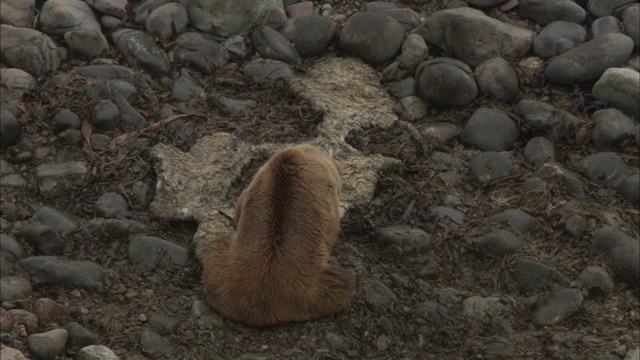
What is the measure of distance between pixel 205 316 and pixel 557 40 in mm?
5107

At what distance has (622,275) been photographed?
825 centimetres

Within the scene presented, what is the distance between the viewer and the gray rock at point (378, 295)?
25.8ft

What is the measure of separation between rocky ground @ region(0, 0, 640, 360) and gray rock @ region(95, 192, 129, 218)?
2 centimetres

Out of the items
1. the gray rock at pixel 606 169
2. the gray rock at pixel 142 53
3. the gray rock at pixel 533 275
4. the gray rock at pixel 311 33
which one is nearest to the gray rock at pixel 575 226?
the gray rock at pixel 533 275

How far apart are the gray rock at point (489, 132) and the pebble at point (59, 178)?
142 inches

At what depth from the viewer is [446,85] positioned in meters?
10.0

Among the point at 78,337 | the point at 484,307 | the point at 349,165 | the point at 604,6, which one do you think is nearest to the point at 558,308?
the point at 484,307

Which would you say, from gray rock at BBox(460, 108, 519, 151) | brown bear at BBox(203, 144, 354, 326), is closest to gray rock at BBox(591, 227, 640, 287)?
gray rock at BBox(460, 108, 519, 151)

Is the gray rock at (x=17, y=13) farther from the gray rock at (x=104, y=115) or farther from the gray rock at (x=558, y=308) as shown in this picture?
the gray rock at (x=558, y=308)

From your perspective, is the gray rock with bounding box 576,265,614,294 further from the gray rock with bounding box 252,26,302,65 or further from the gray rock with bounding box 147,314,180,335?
the gray rock with bounding box 252,26,302,65

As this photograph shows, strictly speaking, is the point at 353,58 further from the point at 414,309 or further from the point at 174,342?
the point at 174,342

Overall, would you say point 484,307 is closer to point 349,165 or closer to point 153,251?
point 349,165

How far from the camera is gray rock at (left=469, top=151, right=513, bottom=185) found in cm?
934

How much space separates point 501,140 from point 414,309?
2.53m
